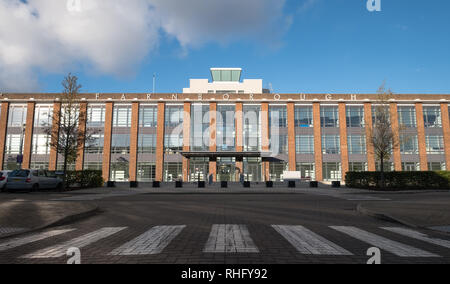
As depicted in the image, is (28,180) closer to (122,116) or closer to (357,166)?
(122,116)

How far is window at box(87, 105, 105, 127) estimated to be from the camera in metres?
39.7

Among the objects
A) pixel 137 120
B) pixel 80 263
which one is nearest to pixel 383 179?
pixel 80 263

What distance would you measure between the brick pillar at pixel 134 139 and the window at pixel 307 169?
77.0 ft

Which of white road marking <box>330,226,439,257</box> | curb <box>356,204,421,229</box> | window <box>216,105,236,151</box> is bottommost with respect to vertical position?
curb <box>356,204,421,229</box>

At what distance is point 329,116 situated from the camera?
131 ft

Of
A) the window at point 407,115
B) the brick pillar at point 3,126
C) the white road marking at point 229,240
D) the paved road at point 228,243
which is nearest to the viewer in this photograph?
the paved road at point 228,243

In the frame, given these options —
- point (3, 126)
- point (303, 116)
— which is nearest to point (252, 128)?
point (303, 116)

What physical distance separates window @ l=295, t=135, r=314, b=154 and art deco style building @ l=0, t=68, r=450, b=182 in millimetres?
146

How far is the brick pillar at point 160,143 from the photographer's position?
37.9m

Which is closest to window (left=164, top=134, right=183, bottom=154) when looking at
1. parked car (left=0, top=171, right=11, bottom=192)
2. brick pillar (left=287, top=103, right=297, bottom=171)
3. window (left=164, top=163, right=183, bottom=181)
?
window (left=164, top=163, right=183, bottom=181)

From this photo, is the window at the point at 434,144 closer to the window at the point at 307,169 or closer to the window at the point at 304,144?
the window at the point at 304,144

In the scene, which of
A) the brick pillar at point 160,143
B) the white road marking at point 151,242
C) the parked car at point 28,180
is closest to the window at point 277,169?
the brick pillar at point 160,143

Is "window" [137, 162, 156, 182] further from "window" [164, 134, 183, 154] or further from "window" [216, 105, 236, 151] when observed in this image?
"window" [216, 105, 236, 151]

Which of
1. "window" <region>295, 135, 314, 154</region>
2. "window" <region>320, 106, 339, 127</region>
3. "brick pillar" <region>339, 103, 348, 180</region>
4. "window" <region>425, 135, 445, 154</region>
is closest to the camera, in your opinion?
"brick pillar" <region>339, 103, 348, 180</region>
